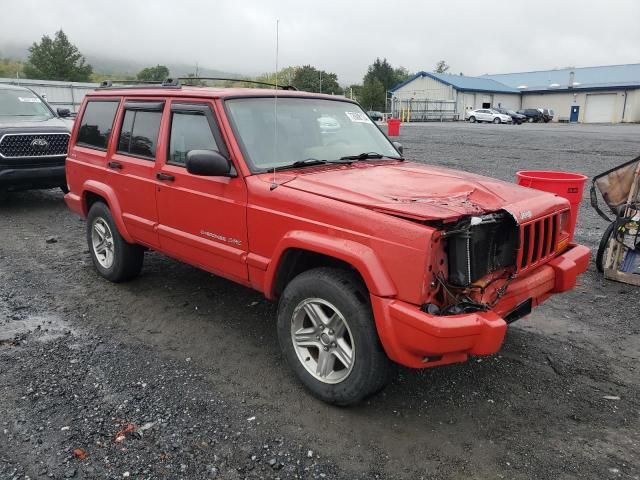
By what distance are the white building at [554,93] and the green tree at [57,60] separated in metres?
44.6

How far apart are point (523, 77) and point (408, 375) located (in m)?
76.4

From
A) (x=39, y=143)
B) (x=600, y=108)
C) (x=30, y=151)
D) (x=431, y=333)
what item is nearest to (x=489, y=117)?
(x=600, y=108)

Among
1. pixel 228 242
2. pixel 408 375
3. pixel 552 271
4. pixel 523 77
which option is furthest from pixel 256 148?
pixel 523 77

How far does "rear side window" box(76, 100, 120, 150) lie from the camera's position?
530cm

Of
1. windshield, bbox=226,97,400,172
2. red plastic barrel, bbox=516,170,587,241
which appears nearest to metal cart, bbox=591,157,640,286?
red plastic barrel, bbox=516,170,587,241

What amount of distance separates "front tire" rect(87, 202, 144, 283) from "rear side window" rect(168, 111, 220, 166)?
1.27 metres

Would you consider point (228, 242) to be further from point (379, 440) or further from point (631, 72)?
point (631, 72)


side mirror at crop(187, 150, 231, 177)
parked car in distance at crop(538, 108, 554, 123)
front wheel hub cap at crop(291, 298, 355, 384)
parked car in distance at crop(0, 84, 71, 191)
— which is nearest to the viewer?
front wheel hub cap at crop(291, 298, 355, 384)

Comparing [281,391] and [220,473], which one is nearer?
[220,473]

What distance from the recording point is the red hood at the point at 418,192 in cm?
309

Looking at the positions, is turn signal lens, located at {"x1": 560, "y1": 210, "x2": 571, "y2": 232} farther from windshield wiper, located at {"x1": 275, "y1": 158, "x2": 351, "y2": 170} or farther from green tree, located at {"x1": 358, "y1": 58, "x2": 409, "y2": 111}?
green tree, located at {"x1": 358, "y1": 58, "x2": 409, "y2": 111}

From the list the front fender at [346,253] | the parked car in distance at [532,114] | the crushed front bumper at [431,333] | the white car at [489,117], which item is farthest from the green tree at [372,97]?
the crushed front bumper at [431,333]

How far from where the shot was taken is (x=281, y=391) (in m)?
3.63

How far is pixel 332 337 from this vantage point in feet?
11.0
